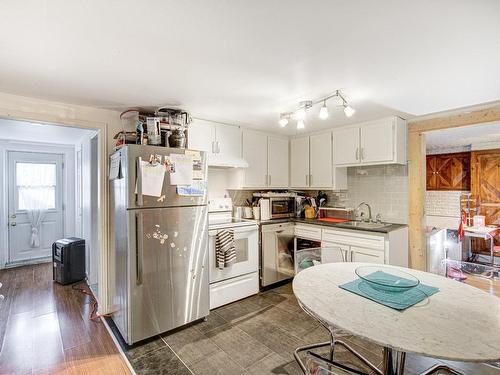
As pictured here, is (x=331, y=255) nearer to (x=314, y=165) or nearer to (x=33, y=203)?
(x=314, y=165)

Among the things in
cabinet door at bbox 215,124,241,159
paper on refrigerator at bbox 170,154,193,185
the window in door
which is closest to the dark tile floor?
paper on refrigerator at bbox 170,154,193,185

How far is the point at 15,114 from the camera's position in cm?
232

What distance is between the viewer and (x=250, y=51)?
1617mm

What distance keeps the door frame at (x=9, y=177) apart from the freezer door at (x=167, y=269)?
3.66 meters

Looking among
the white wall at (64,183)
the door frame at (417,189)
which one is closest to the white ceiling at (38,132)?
the white wall at (64,183)

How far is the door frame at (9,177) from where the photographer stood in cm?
438

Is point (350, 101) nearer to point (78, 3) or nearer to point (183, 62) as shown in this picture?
point (183, 62)

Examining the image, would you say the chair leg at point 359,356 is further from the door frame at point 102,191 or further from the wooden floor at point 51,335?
the door frame at point 102,191

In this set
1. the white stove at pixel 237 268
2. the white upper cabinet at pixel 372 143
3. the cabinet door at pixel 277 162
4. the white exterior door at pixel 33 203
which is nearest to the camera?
the white stove at pixel 237 268

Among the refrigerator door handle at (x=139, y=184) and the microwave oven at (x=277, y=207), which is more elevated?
the refrigerator door handle at (x=139, y=184)

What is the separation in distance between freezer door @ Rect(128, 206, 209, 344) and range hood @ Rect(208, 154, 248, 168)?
730 mm

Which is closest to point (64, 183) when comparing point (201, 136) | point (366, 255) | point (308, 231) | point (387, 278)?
point (201, 136)

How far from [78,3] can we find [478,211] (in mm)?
6347

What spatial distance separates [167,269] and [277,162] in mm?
2287
